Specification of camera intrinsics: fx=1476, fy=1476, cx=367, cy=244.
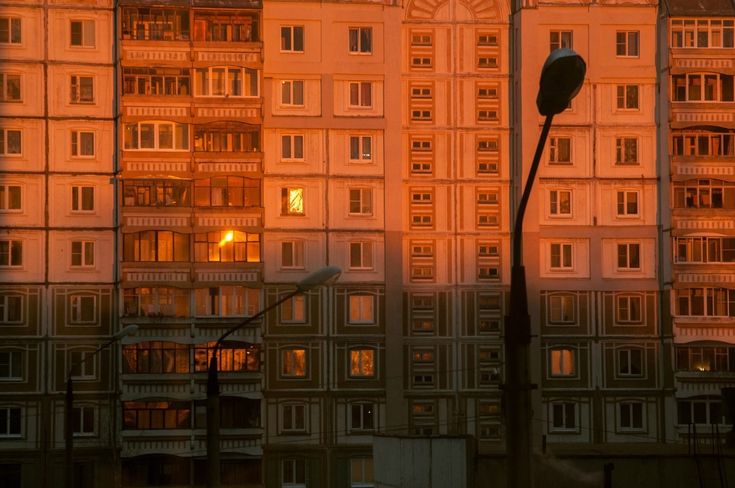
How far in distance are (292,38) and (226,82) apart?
4.49m

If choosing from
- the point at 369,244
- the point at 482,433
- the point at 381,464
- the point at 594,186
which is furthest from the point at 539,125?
the point at 381,464

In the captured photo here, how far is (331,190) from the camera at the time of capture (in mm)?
78938

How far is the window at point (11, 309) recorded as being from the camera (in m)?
76.8

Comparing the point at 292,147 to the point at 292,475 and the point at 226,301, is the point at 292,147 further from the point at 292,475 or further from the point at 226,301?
the point at 292,475

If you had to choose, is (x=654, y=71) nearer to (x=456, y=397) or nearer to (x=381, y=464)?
(x=456, y=397)

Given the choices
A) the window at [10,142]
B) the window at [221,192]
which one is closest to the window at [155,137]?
the window at [221,192]

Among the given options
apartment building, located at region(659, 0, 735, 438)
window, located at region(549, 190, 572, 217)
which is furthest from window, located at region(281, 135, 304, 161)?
apartment building, located at region(659, 0, 735, 438)

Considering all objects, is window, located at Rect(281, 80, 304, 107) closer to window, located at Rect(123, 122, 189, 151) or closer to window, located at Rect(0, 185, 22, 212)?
window, located at Rect(123, 122, 189, 151)

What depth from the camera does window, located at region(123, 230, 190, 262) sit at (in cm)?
7619

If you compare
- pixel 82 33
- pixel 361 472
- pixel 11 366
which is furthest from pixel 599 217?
pixel 11 366

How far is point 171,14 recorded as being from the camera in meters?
76.9

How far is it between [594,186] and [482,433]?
14.7 metres

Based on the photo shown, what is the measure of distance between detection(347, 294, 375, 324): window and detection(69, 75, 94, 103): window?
56.9 ft

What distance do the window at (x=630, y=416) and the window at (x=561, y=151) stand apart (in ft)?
44.1
